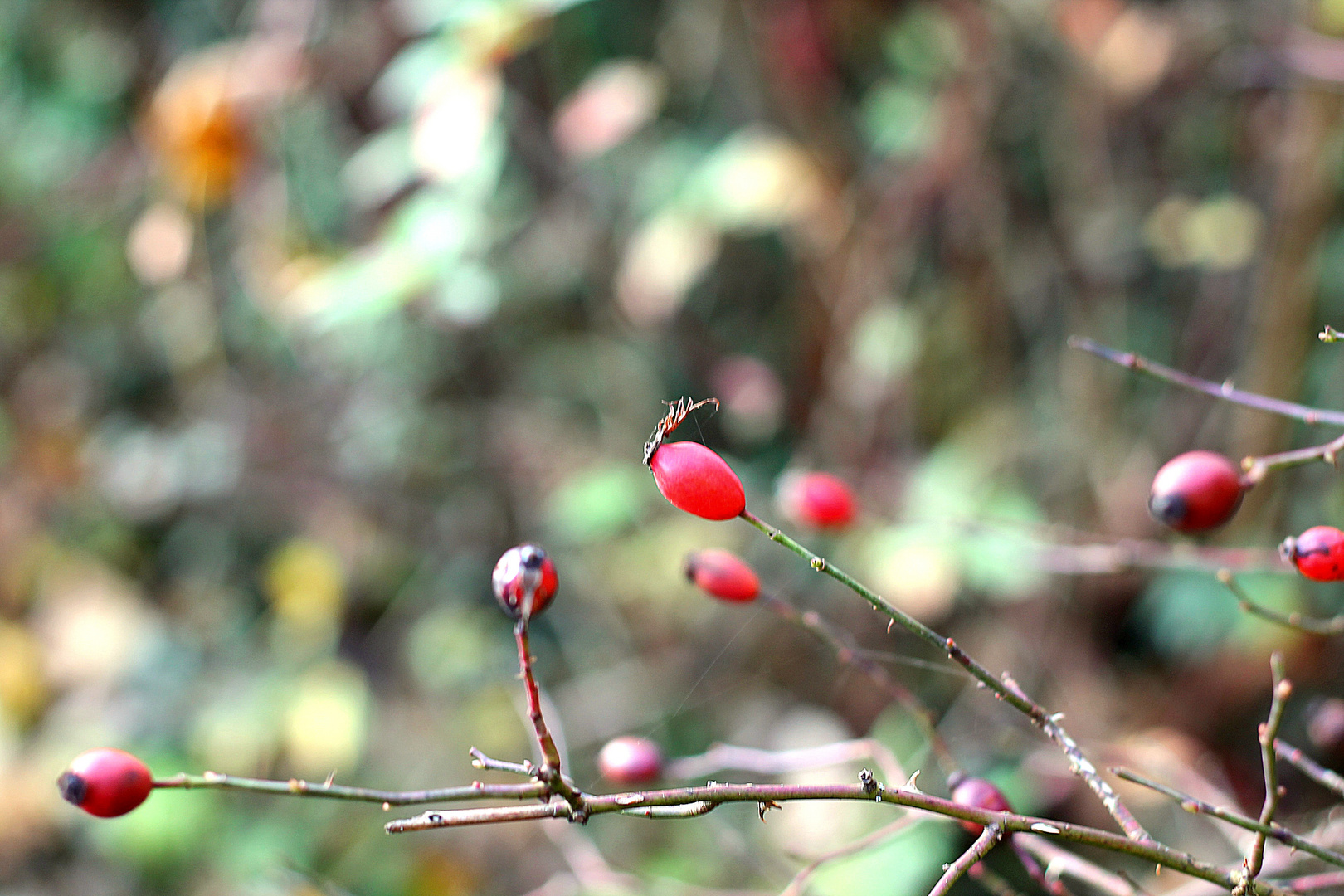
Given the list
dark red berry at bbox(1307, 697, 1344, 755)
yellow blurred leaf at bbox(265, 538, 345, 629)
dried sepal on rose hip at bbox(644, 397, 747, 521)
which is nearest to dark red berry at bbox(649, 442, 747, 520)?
dried sepal on rose hip at bbox(644, 397, 747, 521)

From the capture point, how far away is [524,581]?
594 mm

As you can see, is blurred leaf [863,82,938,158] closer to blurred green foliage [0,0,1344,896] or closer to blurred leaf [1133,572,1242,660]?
blurred green foliage [0,0,1344,896]

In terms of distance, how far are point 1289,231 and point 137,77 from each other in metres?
3.03

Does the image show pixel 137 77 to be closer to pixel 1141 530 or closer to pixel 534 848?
pixel 534 848

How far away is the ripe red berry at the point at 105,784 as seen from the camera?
71 cm

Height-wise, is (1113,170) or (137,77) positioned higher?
(137,77)

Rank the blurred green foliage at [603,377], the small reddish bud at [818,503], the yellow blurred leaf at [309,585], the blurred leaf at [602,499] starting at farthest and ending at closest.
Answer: the yellow blurred leaf at [309,585], the blurred leaf at [602,499], the blurred green foliage at [603,377], the small reddish bud at [818,503]

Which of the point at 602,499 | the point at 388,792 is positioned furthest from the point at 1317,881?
the point at 602,499

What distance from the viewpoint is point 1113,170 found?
218 cm

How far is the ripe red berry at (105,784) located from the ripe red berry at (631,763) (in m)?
0.38

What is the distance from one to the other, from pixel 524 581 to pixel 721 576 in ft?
1.04

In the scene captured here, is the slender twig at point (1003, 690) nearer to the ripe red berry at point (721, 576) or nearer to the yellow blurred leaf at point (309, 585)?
the ripe red berry at point (721, 576)

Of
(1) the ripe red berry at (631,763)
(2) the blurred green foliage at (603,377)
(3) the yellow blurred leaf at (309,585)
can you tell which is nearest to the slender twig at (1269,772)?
(1) the ripe red berry at (631,763)

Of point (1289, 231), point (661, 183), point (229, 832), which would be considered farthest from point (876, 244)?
point (229, 832)
